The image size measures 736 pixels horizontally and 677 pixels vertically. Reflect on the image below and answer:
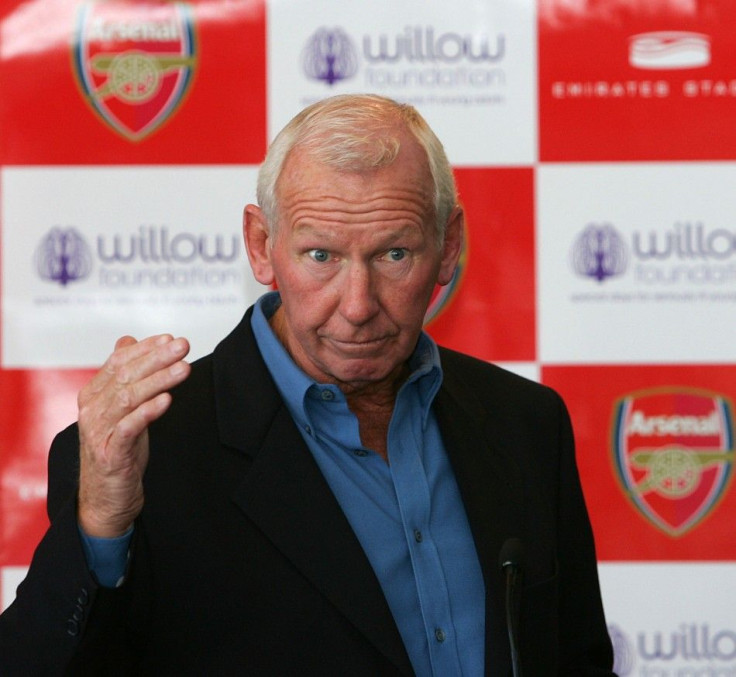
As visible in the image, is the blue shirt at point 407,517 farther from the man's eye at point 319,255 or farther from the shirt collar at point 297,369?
the man's eye at point 319,255

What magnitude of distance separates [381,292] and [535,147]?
1472mm

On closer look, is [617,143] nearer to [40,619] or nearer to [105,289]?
[105,289]

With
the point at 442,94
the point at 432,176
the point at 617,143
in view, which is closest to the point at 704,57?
the point at 617,143

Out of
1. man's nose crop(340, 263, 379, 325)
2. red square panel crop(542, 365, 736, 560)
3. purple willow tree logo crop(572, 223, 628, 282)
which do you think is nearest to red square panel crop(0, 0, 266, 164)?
purple willow tree logo crop(572, 223, 628, 282)

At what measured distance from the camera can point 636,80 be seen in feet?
10.1

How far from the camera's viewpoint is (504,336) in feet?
Answer: 10.2

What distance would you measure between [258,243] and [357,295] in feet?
0.91

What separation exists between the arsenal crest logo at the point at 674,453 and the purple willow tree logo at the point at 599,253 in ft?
1.12

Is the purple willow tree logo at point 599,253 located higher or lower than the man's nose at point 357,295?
higher

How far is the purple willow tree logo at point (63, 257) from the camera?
10.1 ft

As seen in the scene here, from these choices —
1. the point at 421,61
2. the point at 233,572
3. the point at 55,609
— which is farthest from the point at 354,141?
the point at 421,61

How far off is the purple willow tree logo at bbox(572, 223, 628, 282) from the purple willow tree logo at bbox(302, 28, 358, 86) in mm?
759

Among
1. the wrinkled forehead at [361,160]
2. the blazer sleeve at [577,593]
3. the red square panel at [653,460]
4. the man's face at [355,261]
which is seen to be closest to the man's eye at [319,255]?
the man's face at [355,261]

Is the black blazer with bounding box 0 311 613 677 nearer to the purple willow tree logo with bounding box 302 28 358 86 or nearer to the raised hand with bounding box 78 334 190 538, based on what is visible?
the raised hand with bounding box 78 334 190 538
